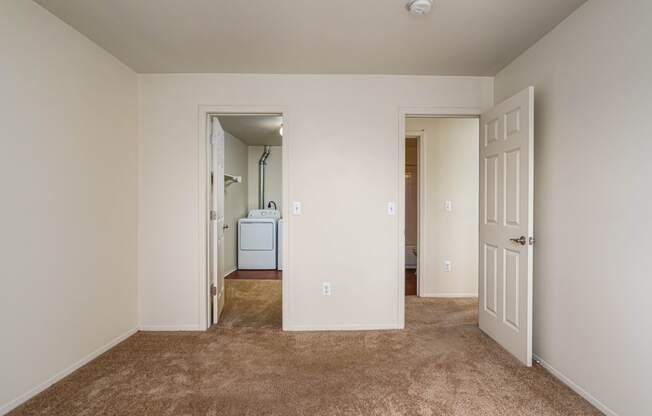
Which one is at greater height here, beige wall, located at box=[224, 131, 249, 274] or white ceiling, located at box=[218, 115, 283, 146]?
white ceiling, located at box=[218, 115, 283, 146]

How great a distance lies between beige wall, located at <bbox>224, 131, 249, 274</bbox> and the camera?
4.98 meters

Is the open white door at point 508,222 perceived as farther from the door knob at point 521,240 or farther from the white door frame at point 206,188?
the white door frame at point 206,188

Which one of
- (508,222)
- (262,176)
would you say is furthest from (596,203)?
(262,176)

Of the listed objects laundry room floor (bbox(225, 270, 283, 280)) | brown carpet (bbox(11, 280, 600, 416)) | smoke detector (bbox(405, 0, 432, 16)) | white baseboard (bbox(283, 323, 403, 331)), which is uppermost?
smoke detector (bbox(405, 0, 432, 16))

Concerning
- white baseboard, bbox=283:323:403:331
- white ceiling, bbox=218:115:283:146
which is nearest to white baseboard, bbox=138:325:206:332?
white baseboard, bbox=283:323:403:331

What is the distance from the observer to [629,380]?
1534 millimetres

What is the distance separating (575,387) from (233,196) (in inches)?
189

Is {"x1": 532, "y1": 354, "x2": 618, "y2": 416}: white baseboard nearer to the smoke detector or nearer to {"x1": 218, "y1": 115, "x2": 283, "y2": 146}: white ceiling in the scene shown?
→ the smoke detector

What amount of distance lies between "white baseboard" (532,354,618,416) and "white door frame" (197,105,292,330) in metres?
1.91

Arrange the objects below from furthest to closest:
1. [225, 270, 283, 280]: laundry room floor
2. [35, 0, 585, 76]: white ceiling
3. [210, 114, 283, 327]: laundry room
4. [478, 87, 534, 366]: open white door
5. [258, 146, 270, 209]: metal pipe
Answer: [258, 146, 270, 209]: metal pipe < [225, 270, 283, 280]: laundry room floor < [210, 114, 283, 327]: laundry room < [478, 87, 534, 366]: open white door < [35, 0, 585, 76]: white ceiling

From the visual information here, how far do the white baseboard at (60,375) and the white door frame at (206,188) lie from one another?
0.61 meters

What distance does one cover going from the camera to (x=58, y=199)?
6.38ft

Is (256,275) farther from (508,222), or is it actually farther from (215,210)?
(508,222)

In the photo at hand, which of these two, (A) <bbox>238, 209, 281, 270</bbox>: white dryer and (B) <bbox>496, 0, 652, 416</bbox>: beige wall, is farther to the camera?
(A) <bbox>238, 209, 281, 270</bbox>: white dryer
